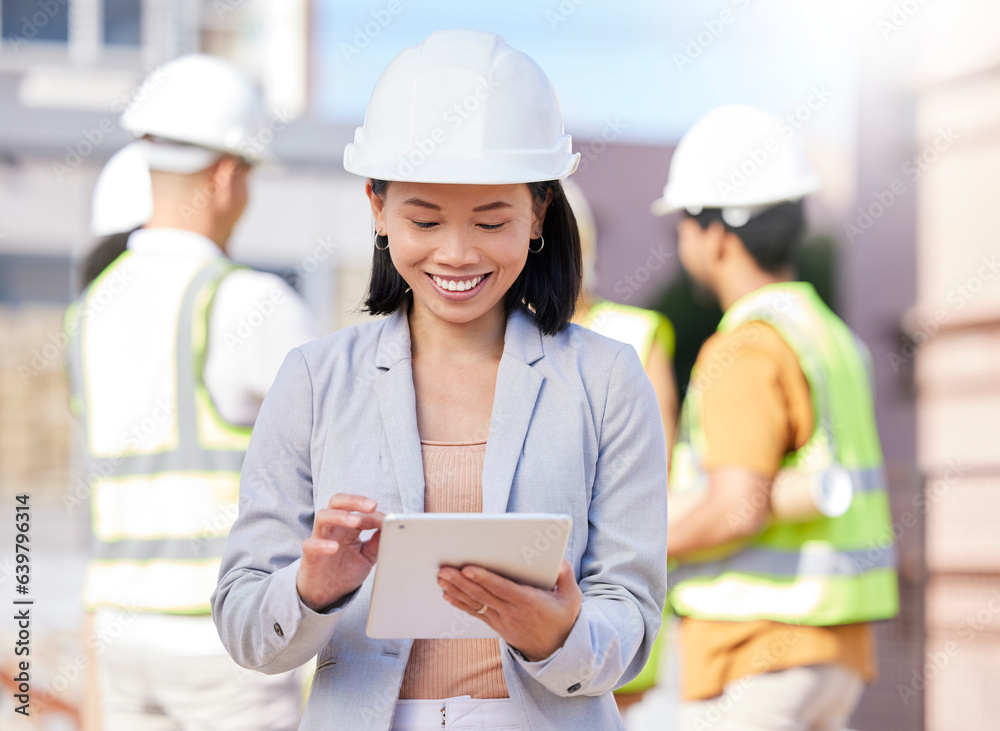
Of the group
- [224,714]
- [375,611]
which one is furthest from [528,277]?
[224,714]

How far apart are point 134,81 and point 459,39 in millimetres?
9252

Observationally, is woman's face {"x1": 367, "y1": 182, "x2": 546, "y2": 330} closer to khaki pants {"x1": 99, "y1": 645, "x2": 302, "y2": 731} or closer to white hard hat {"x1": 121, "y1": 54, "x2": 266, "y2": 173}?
khaki pants {"x1": 99, "y1": 645, "x2": 302, "y2": 731}

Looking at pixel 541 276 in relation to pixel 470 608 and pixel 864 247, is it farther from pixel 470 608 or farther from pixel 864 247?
pixel 864 247

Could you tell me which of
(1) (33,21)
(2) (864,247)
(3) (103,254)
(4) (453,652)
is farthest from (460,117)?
(2) (864,247)

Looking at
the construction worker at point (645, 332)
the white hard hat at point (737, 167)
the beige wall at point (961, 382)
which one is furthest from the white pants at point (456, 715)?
the beige wall at point (961, 382)

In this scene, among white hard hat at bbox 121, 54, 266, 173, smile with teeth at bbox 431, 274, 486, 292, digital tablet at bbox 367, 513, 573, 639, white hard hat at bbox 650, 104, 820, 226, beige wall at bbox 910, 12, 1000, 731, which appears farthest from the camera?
beige wall at bbox 910, 12, 1000, 731

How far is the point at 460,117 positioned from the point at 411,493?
1.52 ft

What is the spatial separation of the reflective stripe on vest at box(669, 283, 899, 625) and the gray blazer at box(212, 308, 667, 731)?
1592 millimetres

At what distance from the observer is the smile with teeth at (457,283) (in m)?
1.37

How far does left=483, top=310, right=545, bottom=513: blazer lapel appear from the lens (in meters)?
1.29

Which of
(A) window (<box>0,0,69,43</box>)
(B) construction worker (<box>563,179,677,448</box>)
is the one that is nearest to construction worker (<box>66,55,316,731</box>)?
(B) construction worker (<box>563,179,677,448</box>)

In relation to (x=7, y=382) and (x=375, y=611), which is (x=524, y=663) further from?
(x=7, y=382)

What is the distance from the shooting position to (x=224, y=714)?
2.67 m

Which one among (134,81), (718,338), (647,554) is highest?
(134,81)
